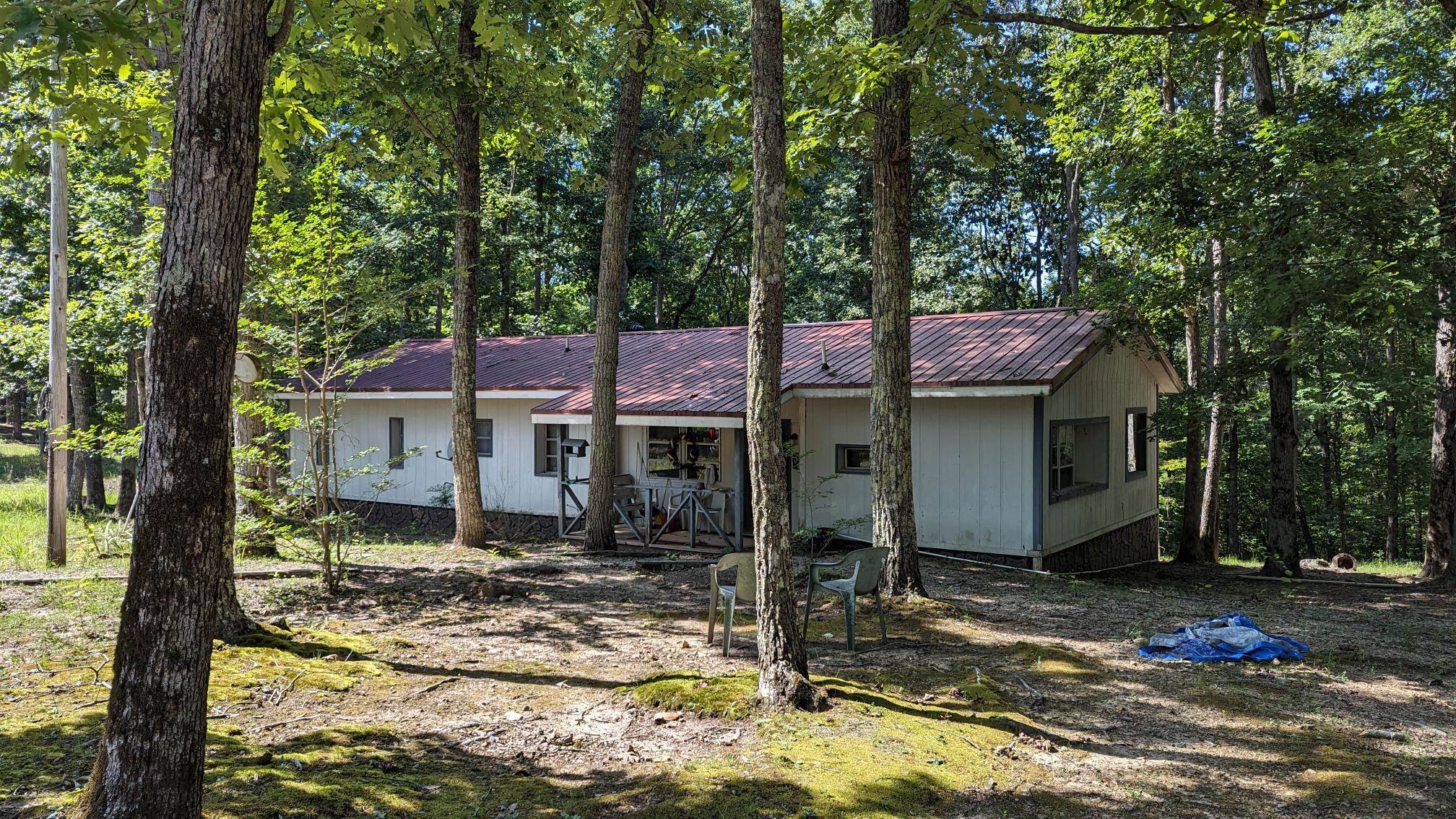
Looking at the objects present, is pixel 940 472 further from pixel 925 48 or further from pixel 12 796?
pixel 12 796

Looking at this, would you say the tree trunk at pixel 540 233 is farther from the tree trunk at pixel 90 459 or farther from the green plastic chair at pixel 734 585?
the green plastic chair at pixel 734 585

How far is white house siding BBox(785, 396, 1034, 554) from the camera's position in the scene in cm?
1198

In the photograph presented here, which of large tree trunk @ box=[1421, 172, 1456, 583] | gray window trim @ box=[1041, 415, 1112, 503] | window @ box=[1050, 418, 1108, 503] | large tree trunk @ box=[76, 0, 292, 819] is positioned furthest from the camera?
window @ box=[1050, 418, 1108, 503]

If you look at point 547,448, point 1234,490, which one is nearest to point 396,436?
point 547,448

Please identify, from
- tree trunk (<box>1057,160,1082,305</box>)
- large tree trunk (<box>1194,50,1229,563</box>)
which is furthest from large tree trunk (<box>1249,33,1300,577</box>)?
tree trunk (<box>1057,160,1082,305</box>)

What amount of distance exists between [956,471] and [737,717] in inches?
320

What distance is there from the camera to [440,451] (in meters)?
17.3

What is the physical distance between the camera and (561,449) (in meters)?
14.8

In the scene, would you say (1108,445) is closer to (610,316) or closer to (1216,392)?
(1216,392)

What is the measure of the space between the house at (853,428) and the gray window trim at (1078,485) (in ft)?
0.10

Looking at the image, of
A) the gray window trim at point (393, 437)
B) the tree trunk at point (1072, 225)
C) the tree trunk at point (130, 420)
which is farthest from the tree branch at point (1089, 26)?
the tree trunk at point (1072, 225)

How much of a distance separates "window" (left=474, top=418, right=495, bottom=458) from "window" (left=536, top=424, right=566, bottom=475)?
1.18 meters

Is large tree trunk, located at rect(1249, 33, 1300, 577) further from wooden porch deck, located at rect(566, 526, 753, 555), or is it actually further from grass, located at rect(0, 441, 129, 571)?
grass, located at rect(0, 441, 129, 571)

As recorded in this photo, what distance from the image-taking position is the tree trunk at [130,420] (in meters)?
15.1
